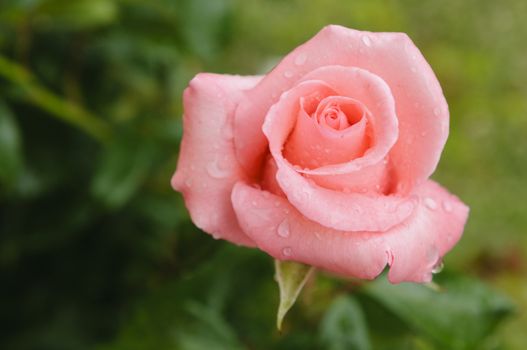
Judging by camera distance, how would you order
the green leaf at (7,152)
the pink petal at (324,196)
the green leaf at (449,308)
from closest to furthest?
the pink petal at (324,196)
the green leaf at (449,308)
the green leaf at (7,152)

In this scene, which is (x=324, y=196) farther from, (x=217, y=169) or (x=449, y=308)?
(x=449, y=308)

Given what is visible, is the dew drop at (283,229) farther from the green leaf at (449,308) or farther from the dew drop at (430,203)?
the green leaf at (449,308)

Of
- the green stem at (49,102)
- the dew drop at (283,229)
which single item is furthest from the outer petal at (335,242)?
the green stem at (49,102)

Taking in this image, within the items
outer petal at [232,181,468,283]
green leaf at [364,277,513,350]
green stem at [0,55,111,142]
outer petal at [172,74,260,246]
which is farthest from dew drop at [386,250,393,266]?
green stem at [0,55,111,142]

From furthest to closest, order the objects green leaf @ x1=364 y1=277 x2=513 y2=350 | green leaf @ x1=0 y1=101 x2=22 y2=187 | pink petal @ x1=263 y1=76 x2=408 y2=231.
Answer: green leaf @ x1=0 y1=101 x2=22 y2=187 < green leaf @ x1=364 y1=277 x2=513 y2=350 < pink petal @ x1=263 y1=76 x2=408 y2=231

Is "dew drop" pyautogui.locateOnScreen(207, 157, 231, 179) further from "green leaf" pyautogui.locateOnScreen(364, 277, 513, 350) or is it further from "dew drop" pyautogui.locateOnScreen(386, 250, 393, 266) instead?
"green leaf" pyautogui.locateOnScreen(364, 277, 513, 350)

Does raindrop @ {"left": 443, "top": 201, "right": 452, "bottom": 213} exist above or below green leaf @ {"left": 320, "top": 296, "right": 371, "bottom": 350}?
above
